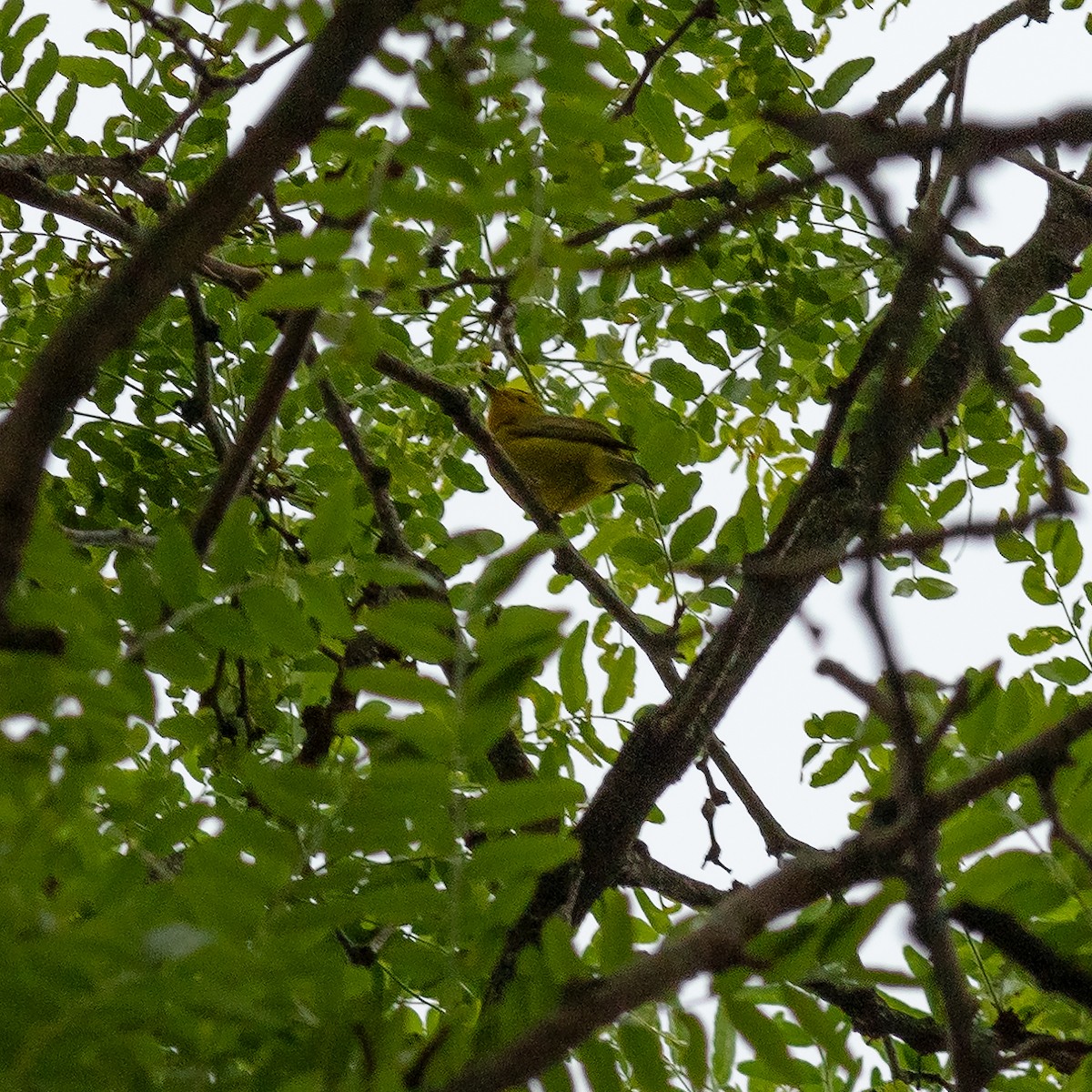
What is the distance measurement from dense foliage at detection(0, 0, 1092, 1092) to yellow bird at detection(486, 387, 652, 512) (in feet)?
1.82

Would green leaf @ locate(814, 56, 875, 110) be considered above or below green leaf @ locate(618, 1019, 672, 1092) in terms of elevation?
above

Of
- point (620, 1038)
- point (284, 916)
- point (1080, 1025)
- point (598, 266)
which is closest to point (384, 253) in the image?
point (598, 266)

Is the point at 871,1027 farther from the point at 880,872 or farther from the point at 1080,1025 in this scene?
the point at 880,872

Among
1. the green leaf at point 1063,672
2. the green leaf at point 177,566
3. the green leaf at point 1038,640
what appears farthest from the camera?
the green leaf at point 1038,640

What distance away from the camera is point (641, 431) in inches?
81.4

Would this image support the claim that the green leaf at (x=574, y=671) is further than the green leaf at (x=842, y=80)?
No

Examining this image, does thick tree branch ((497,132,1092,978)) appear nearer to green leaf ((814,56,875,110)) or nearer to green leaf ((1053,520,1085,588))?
green leaf ((1053,520,1085,588))

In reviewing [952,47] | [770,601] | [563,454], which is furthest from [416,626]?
[563,454]

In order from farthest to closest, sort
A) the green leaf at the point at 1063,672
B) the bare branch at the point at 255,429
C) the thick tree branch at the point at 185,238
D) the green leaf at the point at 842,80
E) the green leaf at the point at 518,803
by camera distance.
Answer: the green leaf at the point at 842,80
the green leaf at the point at 1063,672
the bare branch at the point at 255,429
the green leaf at the point at 518,803
the thick tree branch at the point at 185,238

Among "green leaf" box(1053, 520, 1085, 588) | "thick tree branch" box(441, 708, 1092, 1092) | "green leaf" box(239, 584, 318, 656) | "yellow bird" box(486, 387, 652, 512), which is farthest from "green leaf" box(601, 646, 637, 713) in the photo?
"thick tree branch" box(441, 708, 1092, 1092)

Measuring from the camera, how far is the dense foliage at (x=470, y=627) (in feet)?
2.72

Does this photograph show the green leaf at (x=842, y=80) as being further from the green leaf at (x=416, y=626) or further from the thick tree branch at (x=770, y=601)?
the green leaf at (x=416, y=626)

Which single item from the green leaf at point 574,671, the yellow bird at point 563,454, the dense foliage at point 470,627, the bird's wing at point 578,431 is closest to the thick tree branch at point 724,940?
the dense foliage at point 470,627

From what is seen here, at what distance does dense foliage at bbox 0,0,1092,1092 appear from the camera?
0.83m
